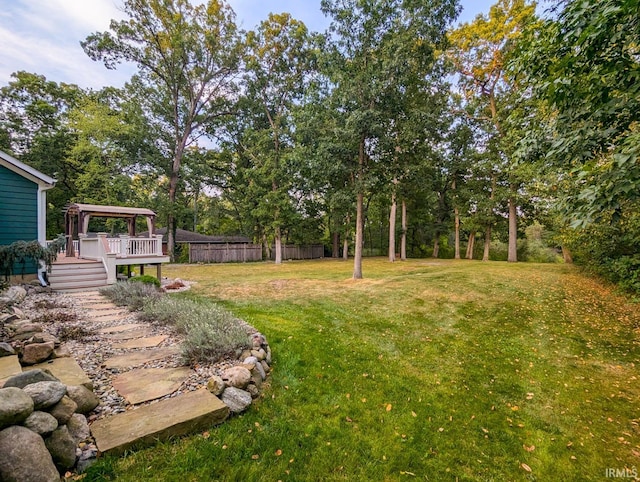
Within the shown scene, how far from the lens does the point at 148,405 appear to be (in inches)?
98.6

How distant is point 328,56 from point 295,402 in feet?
34.2

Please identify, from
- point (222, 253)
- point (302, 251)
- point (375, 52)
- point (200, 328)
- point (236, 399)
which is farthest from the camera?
point (302, 251)

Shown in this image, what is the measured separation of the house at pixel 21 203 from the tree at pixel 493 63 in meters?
17.5

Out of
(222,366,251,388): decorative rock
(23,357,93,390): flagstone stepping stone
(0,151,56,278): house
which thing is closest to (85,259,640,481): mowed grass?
(222,366,251,388): decorative rock

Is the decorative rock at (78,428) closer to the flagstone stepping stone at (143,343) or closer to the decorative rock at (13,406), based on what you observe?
the decorative rock at (13,406)

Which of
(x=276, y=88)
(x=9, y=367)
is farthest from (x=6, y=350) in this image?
(x=276, y=88)

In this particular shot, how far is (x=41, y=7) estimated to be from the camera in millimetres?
8875

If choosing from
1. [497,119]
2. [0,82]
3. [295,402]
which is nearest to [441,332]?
[295,402]

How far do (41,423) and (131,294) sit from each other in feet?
16.3

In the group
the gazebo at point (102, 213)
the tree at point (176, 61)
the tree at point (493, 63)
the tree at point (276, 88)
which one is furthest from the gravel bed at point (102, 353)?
the tree at point (176, 61)

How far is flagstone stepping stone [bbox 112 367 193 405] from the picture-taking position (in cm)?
267

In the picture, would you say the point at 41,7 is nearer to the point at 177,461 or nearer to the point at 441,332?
the point at 177,461

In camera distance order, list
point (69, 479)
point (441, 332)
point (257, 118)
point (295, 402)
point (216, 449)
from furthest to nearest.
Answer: point (257, 118)
point (441, 332)
point (295, 402)
point (216, 449)
point (69, 479)

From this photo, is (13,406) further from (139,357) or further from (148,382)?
(139,357)
